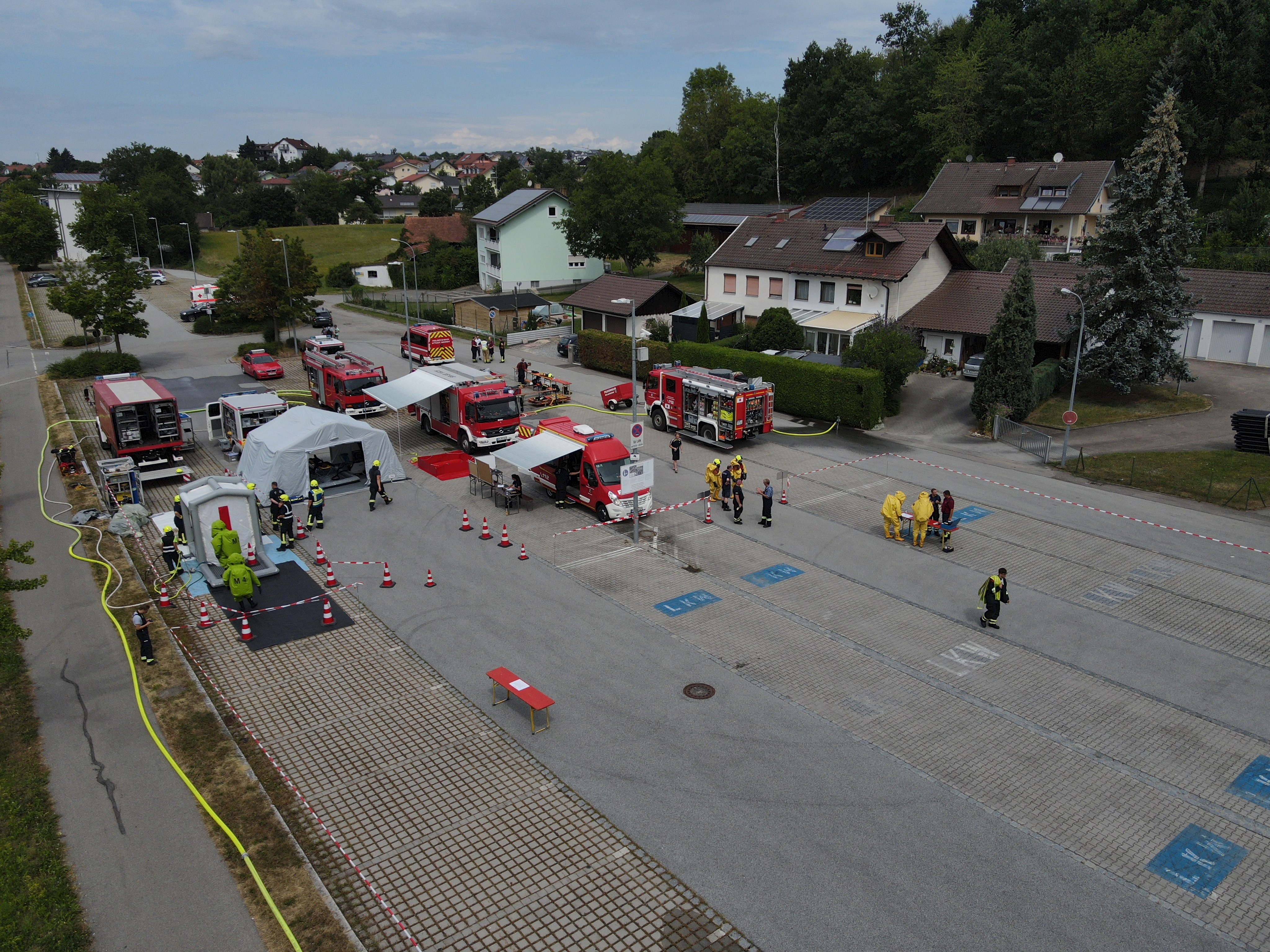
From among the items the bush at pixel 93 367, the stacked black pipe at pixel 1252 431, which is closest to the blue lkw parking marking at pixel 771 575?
the stacked black pipe at pixel 1252 431

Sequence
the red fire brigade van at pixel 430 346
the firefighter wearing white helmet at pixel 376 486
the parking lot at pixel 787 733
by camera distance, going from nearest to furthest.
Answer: the parking lot at pixel 787 733 → the firefighter wearing white helmet at pixel 376 486 → the red fire brigade van at pixel 430 346

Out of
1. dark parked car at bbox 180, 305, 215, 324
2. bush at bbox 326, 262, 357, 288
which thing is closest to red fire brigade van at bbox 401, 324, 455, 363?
dark parked car at bbox 180, 305, 215, 324

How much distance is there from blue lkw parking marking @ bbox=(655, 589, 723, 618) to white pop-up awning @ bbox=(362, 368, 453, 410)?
12.8m

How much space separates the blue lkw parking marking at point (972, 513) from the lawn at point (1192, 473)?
523 centimetres

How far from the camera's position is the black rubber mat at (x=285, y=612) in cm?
1672

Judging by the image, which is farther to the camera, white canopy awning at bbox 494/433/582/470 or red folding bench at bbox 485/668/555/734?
white canopy awning at bbox 494/433/582/470

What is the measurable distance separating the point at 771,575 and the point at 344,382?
20002 mm

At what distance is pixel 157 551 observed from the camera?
20906 millimetres

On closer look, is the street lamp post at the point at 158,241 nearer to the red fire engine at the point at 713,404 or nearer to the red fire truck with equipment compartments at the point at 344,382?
the red fire truck with equipment compartments at the point at 344,382

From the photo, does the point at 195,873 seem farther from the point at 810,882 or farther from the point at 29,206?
the point at 29,206

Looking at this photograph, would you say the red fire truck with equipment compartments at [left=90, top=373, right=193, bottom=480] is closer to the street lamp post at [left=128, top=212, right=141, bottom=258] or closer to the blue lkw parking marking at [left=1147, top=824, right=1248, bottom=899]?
the blue lkw parking marking at [left=1147, top=824, right=1248, bottom=899]

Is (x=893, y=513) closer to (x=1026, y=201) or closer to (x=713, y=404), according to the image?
(x=713, y=404)

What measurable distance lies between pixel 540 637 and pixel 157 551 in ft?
36.8

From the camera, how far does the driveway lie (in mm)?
28719
